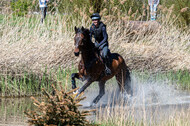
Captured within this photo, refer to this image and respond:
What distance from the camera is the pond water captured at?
22.7ft

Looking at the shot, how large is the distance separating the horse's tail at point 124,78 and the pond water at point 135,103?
0.75 ft

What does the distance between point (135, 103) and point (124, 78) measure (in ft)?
3.36

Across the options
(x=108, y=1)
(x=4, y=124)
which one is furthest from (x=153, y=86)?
(x=4, y=124)

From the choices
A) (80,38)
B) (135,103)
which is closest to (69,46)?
(135,103)

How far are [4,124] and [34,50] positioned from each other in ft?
16.1

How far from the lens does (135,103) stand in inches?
361

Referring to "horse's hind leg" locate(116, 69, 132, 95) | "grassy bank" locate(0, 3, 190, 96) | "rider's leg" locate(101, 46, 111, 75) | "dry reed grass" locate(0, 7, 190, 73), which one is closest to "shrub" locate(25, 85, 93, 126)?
"grassy bank" locate(0, 3, 190, 96)

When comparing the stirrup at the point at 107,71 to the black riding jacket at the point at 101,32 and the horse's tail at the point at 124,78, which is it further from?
the horse's tail at the point at 124,78

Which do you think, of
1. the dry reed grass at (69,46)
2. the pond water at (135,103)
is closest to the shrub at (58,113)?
the pond water at (135,103)

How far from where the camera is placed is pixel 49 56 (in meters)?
11.2

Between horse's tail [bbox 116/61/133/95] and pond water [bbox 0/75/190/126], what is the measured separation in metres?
0.23

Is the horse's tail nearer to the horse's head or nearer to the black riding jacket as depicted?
the black riding jacket

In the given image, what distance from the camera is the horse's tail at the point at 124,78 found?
32.3 ft

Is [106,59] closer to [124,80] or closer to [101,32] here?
[101,32]
